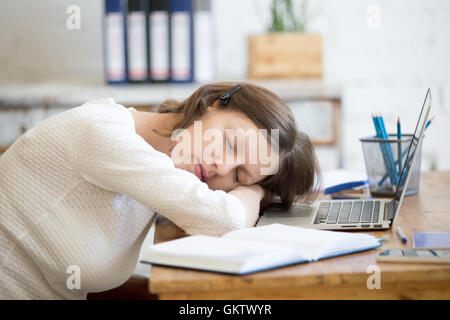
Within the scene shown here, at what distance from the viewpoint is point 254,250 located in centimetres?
70

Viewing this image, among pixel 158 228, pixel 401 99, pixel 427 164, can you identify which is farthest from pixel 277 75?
pixel 158 228

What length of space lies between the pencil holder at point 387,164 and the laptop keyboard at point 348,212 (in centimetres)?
10

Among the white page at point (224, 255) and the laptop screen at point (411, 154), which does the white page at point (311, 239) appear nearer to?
the white page at point (224, 255)

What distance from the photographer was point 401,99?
2.15m

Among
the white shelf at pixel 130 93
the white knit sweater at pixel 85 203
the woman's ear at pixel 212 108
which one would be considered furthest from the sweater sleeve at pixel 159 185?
the white shelf at pixel 130 93

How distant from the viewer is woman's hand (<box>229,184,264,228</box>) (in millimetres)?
984

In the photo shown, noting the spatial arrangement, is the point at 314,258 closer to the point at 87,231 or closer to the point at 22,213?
the point at 87,231

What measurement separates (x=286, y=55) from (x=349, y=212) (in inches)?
37.4

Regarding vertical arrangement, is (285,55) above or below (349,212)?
above

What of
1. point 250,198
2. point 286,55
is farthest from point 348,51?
point 250,198

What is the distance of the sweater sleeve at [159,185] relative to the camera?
869mm

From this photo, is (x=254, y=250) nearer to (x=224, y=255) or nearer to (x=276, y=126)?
(x=224, y=255)

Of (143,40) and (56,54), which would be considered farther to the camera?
(56,54)
